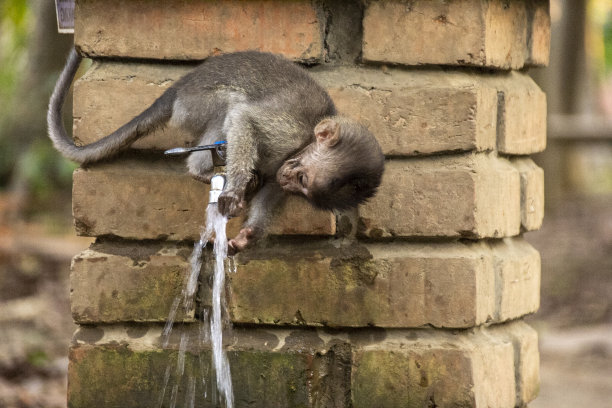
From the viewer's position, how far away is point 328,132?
2010mm

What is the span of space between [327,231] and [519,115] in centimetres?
62

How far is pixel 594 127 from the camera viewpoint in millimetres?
9477

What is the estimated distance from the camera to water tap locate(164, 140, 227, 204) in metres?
1.87

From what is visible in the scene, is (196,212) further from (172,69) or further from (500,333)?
(500,333)

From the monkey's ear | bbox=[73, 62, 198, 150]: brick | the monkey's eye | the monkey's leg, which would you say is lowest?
the monkey's eye

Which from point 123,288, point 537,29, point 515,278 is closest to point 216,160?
point 123,288

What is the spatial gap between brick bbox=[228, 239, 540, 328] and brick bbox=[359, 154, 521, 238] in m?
0.05

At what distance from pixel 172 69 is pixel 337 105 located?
426 millimetres

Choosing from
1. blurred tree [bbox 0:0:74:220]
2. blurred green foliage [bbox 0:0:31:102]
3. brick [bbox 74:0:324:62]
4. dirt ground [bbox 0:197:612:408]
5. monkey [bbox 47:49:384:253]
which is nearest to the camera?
monkey [bbox 47:49:384:253]

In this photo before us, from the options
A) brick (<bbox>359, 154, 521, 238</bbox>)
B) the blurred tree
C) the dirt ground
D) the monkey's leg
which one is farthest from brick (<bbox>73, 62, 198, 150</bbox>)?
the blurred tree

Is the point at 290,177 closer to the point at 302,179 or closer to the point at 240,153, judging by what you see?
the point at 302,179

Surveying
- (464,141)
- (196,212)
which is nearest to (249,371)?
(196,212)

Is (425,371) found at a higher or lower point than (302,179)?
lower

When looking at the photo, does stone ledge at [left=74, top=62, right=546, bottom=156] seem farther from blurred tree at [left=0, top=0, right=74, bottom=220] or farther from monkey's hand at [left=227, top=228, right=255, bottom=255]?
blurred tree at [left=0, top=0, right=74, bottom=220]
